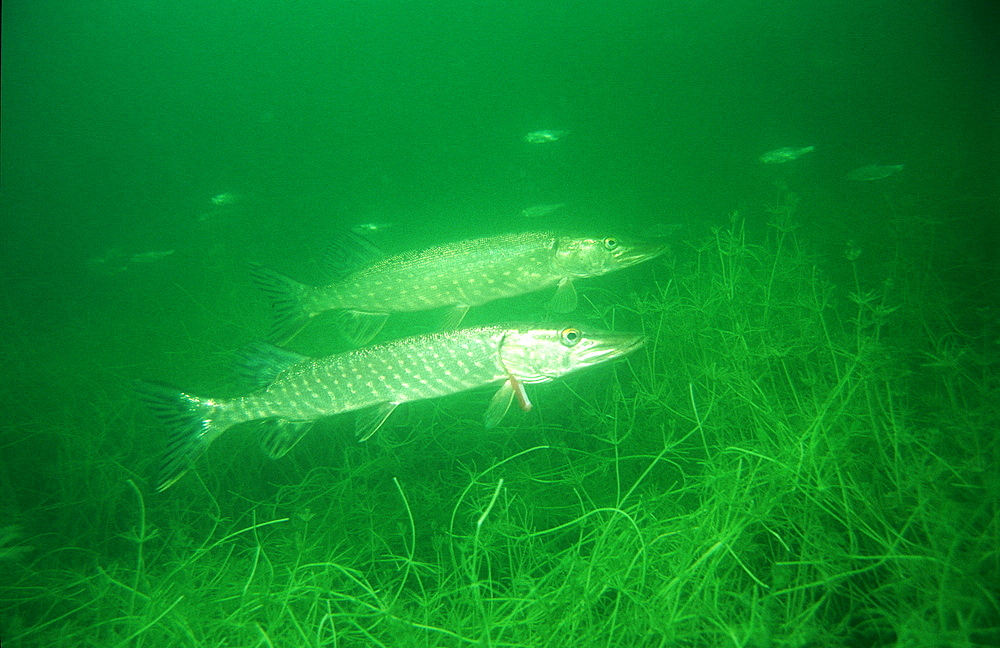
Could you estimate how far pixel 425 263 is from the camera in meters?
4.75

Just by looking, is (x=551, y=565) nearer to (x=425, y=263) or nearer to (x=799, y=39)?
(x=425, y=263)

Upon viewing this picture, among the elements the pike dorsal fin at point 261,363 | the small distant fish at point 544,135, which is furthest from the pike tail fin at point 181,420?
the small distant fish at point 544,135

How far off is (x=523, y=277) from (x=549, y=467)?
245 centimetres

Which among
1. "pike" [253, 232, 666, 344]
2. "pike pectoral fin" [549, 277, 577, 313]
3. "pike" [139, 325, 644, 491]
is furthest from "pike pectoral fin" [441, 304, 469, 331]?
"pike" [139, 325, 644, 491]

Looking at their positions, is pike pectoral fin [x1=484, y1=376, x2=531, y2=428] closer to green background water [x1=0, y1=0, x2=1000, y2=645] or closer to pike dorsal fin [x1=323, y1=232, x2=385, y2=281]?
green background water [x1=0, y1=0, x2=1000, y2=645]

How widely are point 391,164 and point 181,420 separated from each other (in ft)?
117

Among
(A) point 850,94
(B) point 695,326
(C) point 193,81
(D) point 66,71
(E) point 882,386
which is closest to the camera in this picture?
(E) point 882,386

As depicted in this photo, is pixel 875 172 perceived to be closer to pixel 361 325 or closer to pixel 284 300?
pixel 361 325

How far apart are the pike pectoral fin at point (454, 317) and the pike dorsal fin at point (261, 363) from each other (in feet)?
5.81

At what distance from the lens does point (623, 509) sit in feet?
9.23

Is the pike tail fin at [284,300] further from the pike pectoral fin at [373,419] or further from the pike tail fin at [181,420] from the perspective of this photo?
the pike pectoral fin at [373,419]

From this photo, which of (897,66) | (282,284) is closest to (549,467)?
(282,284)

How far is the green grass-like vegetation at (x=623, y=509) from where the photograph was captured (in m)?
1.85

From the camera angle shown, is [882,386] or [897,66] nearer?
[882,386]
